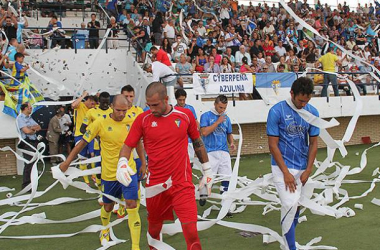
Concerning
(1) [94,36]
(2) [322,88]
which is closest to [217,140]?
(2) [322,88]

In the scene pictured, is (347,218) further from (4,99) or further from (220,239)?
(4,99)

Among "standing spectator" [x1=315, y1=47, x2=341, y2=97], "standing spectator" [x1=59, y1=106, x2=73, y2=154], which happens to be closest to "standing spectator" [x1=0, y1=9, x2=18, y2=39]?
"standing spectator" [x1=59, y1=106, x2=73, y2=154]

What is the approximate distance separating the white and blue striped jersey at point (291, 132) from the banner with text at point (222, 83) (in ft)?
28.6

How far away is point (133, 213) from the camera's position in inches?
255

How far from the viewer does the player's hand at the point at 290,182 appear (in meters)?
5.86

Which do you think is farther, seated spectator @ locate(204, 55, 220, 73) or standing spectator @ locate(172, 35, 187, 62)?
standing spectator @ locate(172, 35, 187, 62)

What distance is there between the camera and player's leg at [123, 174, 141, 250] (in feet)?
21.0

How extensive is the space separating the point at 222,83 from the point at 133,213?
9124 millimetres

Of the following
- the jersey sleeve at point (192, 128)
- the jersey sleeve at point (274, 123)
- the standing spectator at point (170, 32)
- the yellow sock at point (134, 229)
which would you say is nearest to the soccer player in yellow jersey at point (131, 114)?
the yellow sock at point (134, 229)

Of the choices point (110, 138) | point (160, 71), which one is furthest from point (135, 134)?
point (160, 71)

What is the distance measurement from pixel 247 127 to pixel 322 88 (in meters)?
3.07

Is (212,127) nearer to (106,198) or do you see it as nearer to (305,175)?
(106,198)

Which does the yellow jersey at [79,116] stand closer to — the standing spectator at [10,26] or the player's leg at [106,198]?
the player's leg at [106,198]

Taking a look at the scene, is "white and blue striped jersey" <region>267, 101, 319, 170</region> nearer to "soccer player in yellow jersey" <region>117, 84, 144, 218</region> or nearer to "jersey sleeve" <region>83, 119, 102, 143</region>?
"soccer player in yellow jersey" <region>117, 84, 144, 218</region>
